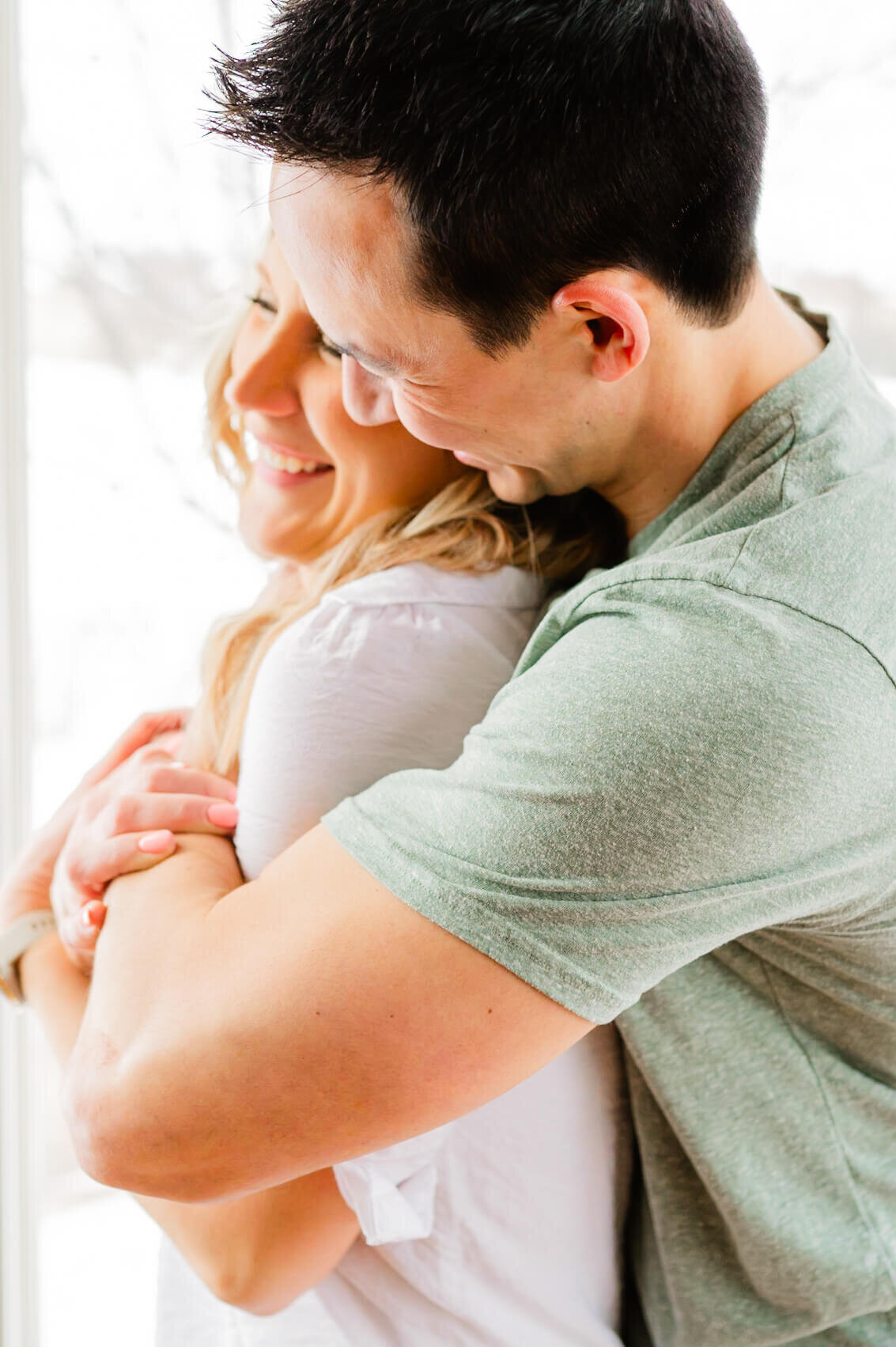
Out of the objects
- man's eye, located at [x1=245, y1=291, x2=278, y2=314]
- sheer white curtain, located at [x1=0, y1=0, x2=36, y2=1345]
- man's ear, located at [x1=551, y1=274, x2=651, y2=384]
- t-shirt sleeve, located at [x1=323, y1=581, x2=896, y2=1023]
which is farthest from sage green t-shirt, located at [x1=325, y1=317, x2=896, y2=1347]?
sheer white curtain, located at [x1=0, y1=0, x2=36, y2=1345]

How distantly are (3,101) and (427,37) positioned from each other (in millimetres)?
1267

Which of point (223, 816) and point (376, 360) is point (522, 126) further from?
point (223, 816)

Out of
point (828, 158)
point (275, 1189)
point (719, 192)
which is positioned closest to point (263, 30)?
point (719, 192)

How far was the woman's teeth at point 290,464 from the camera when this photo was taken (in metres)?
1.21

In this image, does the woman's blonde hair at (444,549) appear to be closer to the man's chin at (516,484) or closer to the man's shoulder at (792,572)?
the man's chin at (516,484)

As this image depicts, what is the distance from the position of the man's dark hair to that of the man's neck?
0.17 ft

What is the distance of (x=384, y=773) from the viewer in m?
0.94

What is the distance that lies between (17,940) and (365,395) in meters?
0.70

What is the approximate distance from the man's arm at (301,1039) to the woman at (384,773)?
147 millimetres

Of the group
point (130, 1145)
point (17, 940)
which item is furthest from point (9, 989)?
point (130, 1145)

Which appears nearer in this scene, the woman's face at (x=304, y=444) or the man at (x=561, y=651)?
the man at (x=561, y=651)

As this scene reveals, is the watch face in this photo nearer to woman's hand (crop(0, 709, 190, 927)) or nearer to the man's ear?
woman's hand (crop(0, 709, 190, 927))

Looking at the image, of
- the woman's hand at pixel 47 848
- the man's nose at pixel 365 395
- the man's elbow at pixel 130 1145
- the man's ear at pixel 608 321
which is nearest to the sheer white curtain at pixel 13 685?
the woman's hand at pixel 47 848

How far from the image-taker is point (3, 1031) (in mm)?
1987
